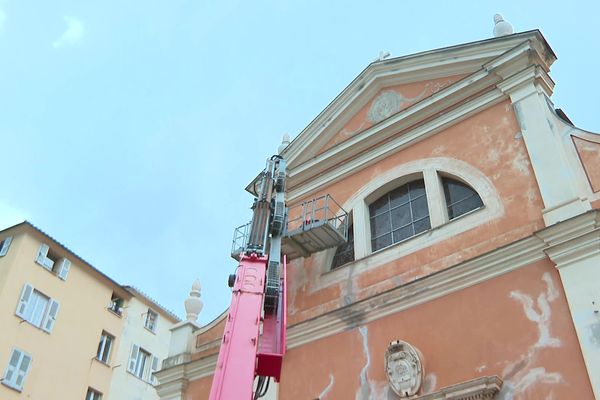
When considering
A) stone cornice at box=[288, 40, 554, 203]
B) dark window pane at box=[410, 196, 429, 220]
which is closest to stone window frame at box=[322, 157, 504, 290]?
dark window pane at box=[410, 196, 429, 220]

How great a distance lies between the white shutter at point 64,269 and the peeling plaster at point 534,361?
58.9 ft

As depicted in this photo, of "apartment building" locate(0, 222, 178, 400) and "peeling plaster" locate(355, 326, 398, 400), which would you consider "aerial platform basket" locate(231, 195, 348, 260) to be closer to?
"peeling plaster" locate(355, 326, 398, 400)

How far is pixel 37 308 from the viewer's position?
64.8ft

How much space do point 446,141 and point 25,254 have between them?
1568 centimetres

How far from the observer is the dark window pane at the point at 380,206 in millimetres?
10312

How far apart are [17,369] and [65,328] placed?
98.8 inches

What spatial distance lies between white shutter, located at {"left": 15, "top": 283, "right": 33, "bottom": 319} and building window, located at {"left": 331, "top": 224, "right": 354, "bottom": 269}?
42.6 feet

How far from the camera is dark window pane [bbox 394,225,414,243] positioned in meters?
9.45

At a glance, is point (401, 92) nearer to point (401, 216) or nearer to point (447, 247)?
point (401, 216)

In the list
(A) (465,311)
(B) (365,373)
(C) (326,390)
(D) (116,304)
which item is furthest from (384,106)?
(D) (116,304)

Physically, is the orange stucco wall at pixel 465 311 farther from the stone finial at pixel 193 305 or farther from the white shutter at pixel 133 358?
the white shutter at pixel 133 358

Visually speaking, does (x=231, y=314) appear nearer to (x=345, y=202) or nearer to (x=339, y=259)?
(x=339, y=259)

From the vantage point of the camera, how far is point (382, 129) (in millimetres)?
10766

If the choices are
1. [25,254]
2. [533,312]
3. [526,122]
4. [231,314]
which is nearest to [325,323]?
[231,314]
